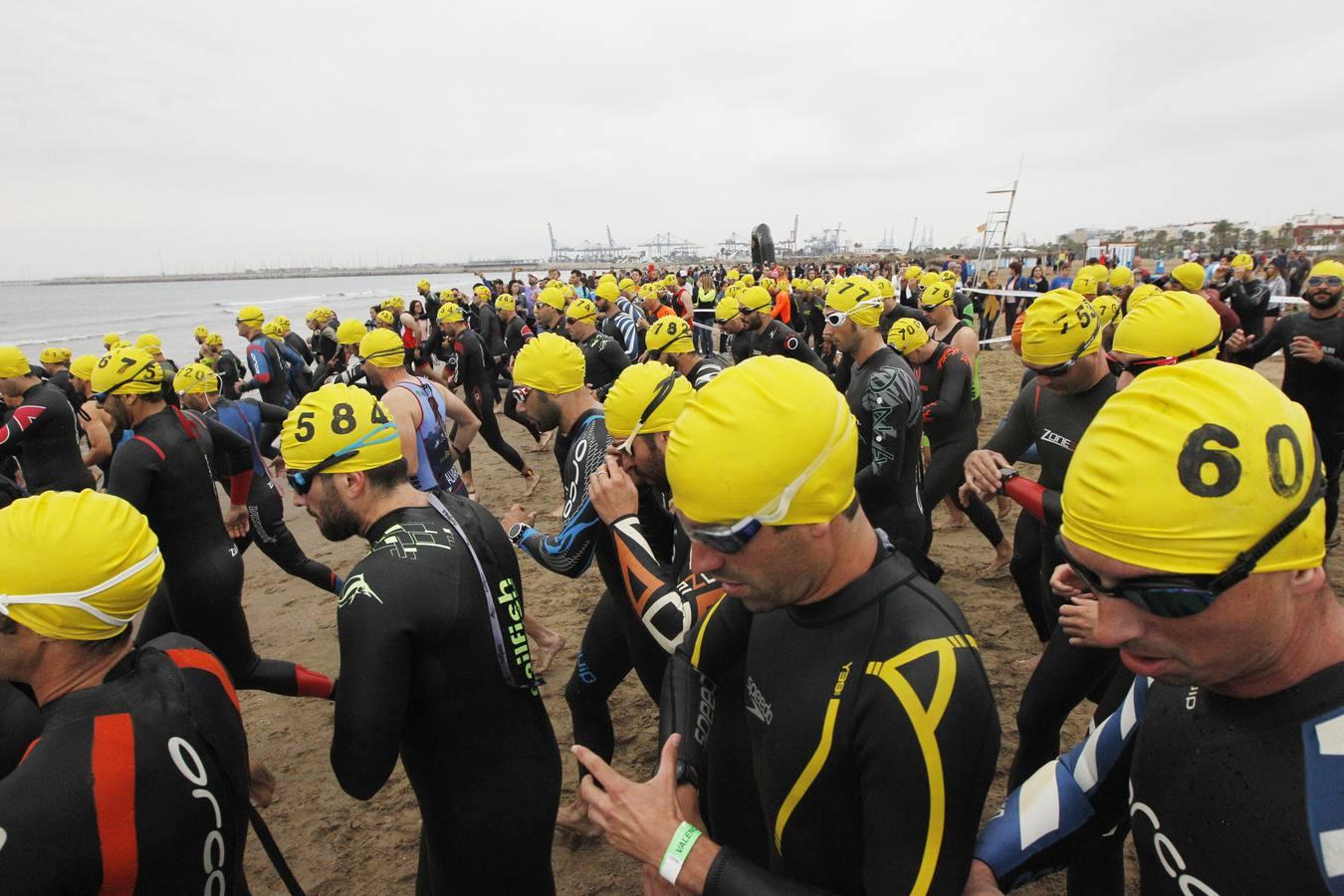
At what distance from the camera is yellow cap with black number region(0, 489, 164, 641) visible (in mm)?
1722

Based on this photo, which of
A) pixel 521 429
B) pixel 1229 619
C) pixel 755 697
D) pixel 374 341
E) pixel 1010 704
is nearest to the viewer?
pixel 1229 619

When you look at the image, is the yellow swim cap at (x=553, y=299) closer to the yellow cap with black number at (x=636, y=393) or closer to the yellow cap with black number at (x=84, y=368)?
the yellow cap with black number at (x=84, y=368)

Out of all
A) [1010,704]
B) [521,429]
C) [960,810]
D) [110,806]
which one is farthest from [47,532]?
[521,429]

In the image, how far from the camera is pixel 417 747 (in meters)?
2.29

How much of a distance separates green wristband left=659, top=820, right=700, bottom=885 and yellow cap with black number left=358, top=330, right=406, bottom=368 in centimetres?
494

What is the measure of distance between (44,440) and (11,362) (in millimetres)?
972

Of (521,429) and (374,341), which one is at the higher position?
(374,341)

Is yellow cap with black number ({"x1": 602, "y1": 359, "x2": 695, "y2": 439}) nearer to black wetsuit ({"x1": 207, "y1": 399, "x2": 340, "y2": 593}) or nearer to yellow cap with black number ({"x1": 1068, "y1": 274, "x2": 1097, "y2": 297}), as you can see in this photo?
black wetsuit ({"x1": 207, "y1": 399, "x2": 340, "y2": 593})

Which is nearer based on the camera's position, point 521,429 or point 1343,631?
point 1343,631

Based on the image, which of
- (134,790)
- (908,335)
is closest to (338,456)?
(134,790)

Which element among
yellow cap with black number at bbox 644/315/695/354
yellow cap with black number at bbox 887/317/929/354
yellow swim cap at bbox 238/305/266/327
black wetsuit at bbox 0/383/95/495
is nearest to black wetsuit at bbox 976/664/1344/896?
yellow cap with black number at bbox 887/317/929/354

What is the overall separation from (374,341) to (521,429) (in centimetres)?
747

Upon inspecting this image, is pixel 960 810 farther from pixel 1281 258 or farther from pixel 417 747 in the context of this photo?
pixel 1281 258

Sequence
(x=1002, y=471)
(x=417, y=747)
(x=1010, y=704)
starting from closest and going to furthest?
(x=417, y=747), (x=1002, y=471), (x=1010, y=704)
